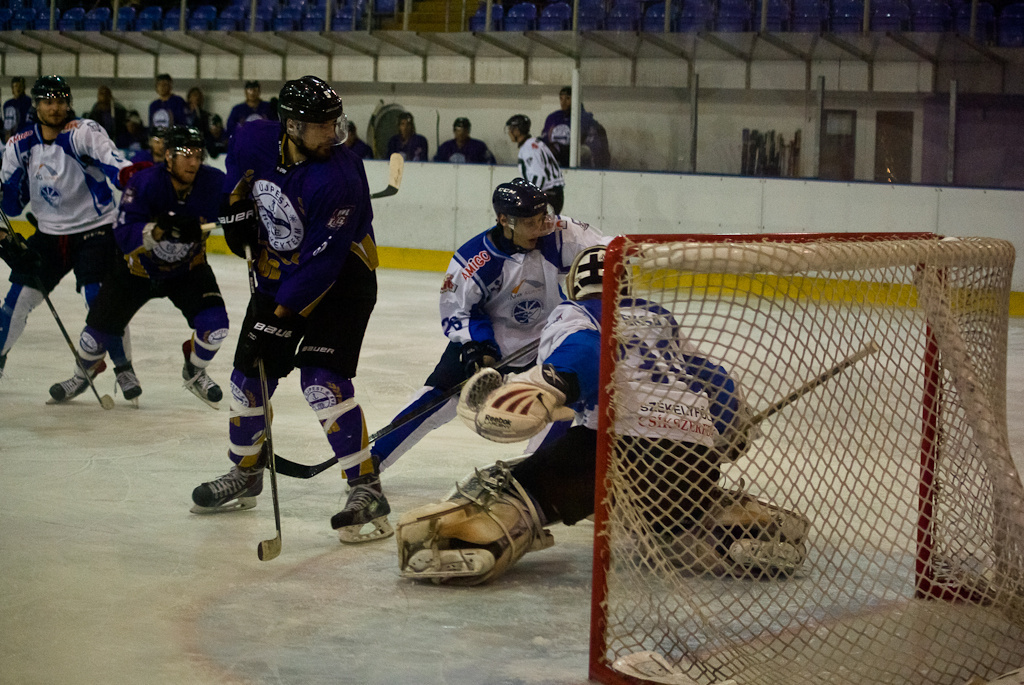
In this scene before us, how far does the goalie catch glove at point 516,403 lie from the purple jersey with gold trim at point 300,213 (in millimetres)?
866

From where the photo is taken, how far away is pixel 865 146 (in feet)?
28.5

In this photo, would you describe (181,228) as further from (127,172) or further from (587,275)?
(587,275)

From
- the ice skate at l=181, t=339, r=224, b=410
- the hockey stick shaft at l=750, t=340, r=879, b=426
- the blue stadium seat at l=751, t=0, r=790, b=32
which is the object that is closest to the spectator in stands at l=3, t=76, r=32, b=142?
the blue stadium seat at l=751, t=0, r=790, b=32

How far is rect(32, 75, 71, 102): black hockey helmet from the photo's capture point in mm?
4918

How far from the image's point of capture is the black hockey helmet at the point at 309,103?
9.98 ft

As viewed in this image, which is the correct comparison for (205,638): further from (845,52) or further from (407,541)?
(845,52)

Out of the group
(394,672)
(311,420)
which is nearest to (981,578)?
(394,672)

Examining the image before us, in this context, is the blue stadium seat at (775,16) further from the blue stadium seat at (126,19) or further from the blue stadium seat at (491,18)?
the blue stadium seat at (126,19)

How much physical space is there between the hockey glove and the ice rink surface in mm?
956

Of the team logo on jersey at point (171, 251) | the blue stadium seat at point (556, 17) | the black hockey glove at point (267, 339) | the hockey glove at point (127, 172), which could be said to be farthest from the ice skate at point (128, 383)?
the blue stadium seat at point (556, 17)

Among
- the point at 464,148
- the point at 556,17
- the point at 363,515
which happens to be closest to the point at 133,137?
the point at 464,148

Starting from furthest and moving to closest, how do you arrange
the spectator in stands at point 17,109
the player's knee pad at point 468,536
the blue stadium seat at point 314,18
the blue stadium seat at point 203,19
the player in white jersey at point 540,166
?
the blue stadium seat at point 203,19, the blue stadium seat at point 314,18, the spectator in stands at point 17,109, the player in white jersey at point 540,166, the player's knee pad at point 468,536

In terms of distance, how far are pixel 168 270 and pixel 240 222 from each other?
1.62m

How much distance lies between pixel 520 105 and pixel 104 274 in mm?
7806
